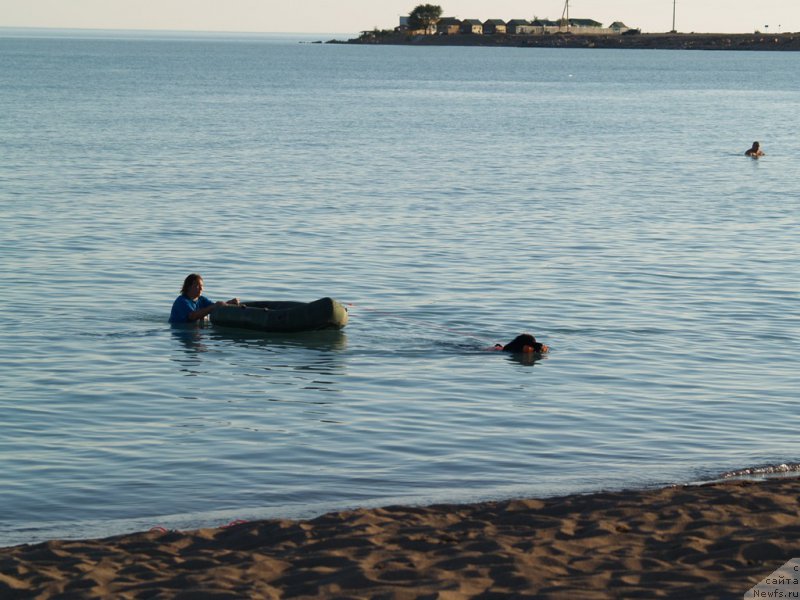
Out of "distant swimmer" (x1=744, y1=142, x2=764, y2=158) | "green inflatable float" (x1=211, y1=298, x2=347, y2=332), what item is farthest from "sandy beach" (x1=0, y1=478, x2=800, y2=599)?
"distant swimmer" (x1=744, y1=142, x2=764, y2=158)

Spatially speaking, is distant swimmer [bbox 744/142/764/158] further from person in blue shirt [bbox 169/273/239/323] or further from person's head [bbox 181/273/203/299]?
person's head [bbox 181/273/203/299]

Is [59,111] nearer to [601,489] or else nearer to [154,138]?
[154,138]

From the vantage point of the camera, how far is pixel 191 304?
67.2 feet

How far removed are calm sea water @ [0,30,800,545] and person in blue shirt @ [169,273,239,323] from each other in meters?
0.28

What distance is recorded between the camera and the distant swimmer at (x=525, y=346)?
18.9 meters

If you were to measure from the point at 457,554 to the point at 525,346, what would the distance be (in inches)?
369

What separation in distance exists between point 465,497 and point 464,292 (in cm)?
1181

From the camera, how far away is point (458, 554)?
9719 mm

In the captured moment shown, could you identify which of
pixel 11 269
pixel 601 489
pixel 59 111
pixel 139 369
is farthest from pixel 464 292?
pixel 59 111

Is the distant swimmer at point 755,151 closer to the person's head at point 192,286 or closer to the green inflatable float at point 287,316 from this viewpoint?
the green inflatable float at point 287,316

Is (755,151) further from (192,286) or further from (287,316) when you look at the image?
(192,286)

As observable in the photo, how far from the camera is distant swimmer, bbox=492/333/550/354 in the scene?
18.9 metres

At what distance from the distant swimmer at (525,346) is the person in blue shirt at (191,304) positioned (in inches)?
179

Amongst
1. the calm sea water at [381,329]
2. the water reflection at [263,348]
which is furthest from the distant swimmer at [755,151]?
the water reflection at [263,348]
